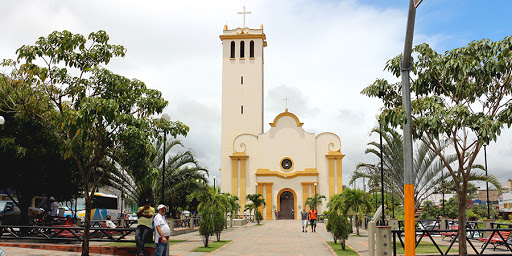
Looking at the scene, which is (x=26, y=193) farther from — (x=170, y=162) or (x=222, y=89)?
(x=222, y=89)

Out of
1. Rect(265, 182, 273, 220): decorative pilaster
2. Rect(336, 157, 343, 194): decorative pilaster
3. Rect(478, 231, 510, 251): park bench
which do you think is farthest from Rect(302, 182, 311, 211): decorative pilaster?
Rect(478, 231, 510, 251): park bench

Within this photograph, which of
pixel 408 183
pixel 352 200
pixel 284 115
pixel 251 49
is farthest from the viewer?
pixel 251 49

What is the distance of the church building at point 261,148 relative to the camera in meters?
45.0

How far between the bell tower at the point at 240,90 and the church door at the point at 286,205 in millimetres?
6043

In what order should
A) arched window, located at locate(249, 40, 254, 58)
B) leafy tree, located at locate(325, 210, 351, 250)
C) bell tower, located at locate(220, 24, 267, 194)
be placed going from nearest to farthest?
1. leafy tree, located at locate(325, 210, 351, 250)
2. bell tower, located at locate(220, 24, 267, 194)
3. arched window, located at locate(249, 40, 254, 58)

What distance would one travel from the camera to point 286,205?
45281mm

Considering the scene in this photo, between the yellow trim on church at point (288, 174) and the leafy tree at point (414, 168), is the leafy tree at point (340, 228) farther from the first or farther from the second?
the yellow trim on church at point (288, 174)

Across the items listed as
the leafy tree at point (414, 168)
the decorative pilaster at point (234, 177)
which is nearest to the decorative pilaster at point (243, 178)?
the decorative pilaster at point (234, 177)

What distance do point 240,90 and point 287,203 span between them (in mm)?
12954

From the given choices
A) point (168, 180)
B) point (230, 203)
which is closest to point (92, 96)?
point (168, 180)

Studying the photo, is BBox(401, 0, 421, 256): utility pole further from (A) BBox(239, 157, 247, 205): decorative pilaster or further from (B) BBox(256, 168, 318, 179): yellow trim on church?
(A) BBox(239, 157, 247, 205): decorative pilaster

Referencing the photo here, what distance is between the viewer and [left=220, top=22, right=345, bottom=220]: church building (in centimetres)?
4503

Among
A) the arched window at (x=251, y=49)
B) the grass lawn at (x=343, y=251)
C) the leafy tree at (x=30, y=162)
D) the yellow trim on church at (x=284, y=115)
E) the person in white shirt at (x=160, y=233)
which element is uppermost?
the arched window at (x=251, y=49)

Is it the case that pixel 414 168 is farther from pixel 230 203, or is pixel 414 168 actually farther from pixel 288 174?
pixel 288 174
